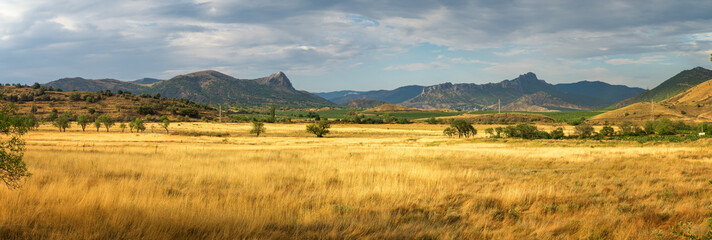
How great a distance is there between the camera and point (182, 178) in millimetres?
11500

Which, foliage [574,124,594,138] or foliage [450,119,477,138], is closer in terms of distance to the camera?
foliage [574,124,594,138]

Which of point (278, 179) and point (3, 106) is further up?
point (3, 106)

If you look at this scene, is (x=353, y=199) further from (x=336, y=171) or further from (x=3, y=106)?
(x=3, y=106)

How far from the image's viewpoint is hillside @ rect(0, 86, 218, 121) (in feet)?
407

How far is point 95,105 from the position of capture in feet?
449

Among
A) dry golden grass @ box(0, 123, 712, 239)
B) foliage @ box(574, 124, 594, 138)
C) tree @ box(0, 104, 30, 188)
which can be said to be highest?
tree @ box(0, 104, 30, 188)

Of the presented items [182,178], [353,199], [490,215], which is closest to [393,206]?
[353,199]

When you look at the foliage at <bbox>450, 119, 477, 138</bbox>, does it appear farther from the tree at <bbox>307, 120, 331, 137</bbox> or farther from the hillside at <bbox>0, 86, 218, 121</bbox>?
the hillside at <bbox>0, 86, 218, 121</bbox>

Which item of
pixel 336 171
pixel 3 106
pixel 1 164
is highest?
pixel 3 106

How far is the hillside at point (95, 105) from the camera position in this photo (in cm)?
12419

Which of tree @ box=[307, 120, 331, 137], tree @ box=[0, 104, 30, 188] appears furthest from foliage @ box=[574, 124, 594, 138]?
tree @ box=[0, 104, 30, 188]

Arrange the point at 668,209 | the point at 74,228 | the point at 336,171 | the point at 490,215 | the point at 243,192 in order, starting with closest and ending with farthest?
the point at 74,228
the point at 490,215
the point at 668,209
the point at 243,192
the point at 336,171

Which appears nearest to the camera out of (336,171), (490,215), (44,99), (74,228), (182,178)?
(74,228)

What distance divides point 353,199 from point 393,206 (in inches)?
43.1
